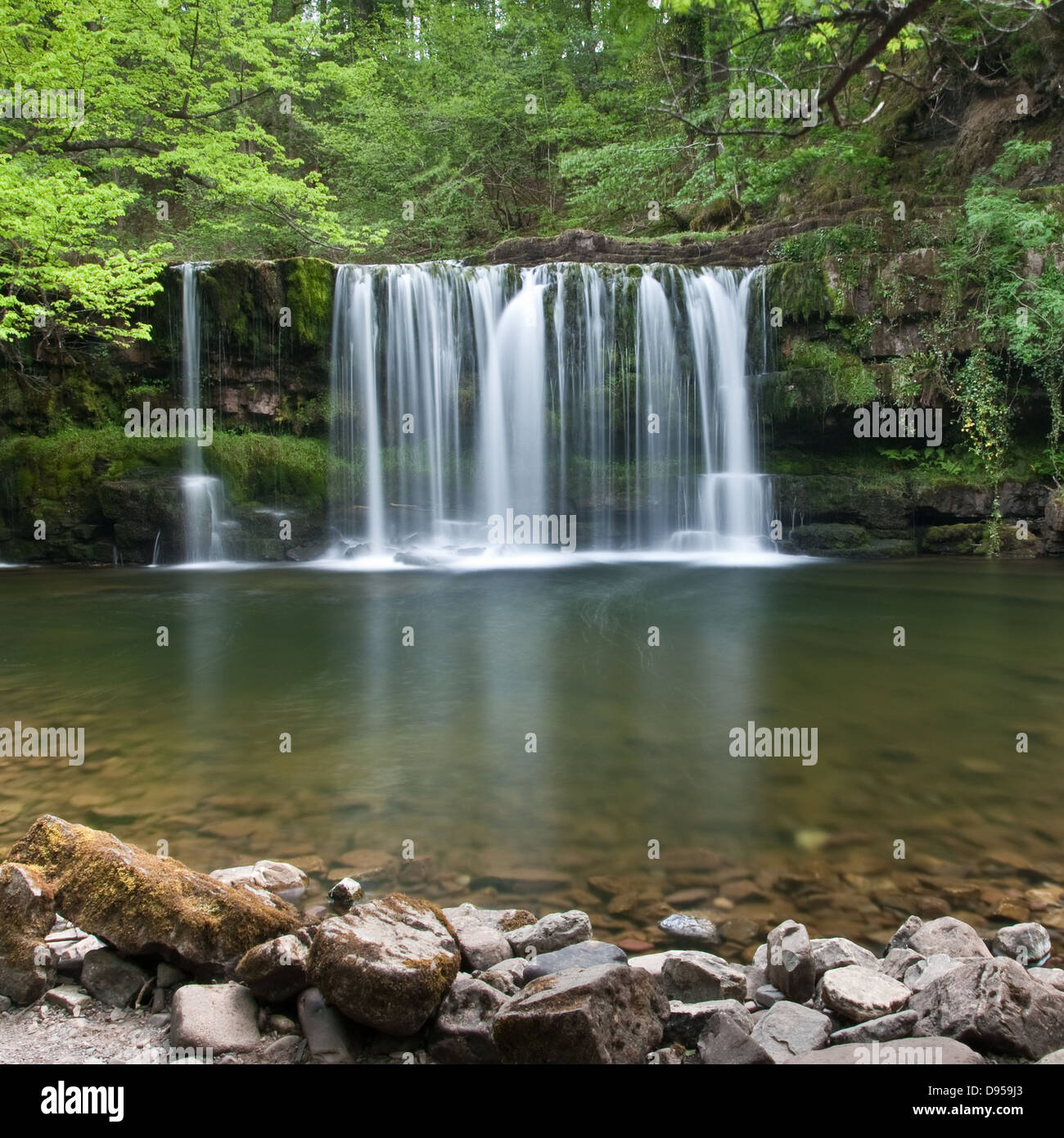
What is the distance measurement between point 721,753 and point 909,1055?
324 cm

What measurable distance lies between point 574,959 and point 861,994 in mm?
913

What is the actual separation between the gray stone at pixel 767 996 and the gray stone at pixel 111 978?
6.49 ft

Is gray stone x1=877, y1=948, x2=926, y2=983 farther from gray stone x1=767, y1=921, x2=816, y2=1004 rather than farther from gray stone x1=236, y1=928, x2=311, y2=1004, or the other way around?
gray stone x1=236, y1=928, x2=311, y2=1004

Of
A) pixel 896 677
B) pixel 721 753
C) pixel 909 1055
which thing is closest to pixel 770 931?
pixel 909 1055

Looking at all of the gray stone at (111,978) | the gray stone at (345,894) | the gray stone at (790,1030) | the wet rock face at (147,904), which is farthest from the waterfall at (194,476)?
the gray stone at (790,1030)

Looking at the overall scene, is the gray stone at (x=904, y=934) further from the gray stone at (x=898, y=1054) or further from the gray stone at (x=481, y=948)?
the gray stone at (x=481, y=948)

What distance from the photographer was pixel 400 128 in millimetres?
23906

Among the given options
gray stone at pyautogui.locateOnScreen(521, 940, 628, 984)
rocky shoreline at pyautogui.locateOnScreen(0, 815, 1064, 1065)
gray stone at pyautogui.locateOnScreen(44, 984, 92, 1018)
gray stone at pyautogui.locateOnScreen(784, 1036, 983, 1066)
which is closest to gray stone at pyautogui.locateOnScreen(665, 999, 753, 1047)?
rocky shoreline at pyautogui.locateOnScreen(0, 815, 1064, 1065)

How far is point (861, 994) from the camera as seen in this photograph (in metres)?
2.53

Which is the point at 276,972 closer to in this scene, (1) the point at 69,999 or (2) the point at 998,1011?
(1) the point at 69,999

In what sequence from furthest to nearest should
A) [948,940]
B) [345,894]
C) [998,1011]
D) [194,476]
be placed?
[194,476] < [345,894] < [948,940] < [998,1011]

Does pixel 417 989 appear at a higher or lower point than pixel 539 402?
lower

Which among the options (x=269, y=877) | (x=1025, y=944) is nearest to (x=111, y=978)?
(x=269, y=877)

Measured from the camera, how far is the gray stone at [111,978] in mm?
2516
